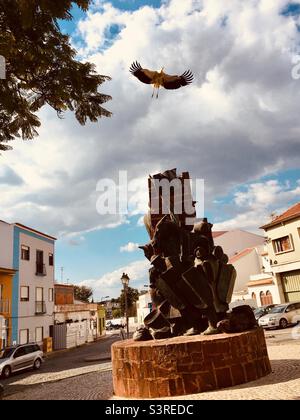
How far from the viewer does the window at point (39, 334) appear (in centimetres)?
2890

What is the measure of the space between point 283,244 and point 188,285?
2173 centimetres

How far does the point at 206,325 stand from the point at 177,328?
2.15ft

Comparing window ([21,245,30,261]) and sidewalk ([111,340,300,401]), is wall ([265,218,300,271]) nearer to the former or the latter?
window ([21,245,30,261])

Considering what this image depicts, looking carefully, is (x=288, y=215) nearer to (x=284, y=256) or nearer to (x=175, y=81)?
(x=284, y=256)

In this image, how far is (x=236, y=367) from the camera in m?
6.36

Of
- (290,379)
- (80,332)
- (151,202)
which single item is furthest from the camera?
(80,332)

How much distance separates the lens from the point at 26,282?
28797mm

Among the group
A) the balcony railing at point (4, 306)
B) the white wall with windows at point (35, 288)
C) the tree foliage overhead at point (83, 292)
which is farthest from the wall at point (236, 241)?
the tree foliage overhead at point (83, 292)

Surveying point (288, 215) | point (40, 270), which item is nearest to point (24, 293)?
point (40, 270)

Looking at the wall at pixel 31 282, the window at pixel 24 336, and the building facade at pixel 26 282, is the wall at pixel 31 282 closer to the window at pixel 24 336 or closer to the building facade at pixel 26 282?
the building facade at pixel 26 282

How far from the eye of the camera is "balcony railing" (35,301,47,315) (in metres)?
29.6

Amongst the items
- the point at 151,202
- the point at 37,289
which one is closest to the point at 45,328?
the point at 37,289
